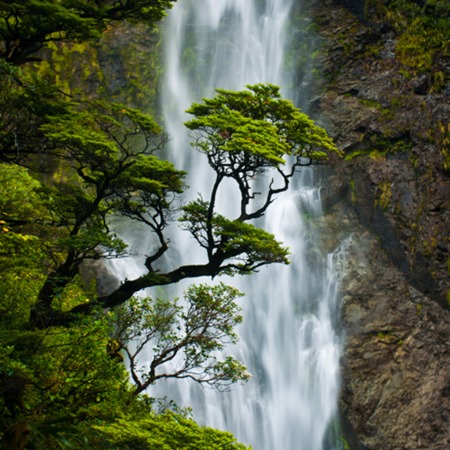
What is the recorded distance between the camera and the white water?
64.7 feet

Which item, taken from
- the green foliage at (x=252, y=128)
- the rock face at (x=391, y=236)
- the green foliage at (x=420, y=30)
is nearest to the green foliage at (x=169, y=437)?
the green foliage at (x=252, y=128)

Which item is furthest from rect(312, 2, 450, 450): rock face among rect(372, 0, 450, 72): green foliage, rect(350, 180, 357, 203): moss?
rect(372, 0, 450, 72): green foliage

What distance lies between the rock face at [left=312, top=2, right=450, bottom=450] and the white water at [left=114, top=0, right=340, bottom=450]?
105 cm

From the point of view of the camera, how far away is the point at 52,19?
10.2 m

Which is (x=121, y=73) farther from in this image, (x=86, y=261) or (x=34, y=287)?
(x=34, y=287)

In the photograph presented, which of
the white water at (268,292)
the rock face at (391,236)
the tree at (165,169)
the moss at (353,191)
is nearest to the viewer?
the tree at (165,169)

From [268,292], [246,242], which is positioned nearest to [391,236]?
[268,292]

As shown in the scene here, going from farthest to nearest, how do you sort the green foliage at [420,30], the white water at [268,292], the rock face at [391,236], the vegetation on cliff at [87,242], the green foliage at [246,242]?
the green foliage at [420,30] → the white water at [268,292] → the rock face at [391,236] → the green foliage at [246,242] → the vegetation on cliff at [87,242]

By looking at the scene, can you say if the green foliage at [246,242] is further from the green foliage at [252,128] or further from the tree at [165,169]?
the green foliage at [252,128]

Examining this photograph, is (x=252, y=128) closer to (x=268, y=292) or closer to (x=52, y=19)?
(x=52, y=19)

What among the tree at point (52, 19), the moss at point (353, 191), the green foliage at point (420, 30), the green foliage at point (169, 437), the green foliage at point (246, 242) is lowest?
the green foliage at point (169, 437)

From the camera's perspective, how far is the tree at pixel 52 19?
988cm

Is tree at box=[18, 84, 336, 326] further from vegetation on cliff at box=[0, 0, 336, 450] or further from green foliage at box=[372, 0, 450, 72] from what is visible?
green foliage at box=[372, 0, 450, 72]

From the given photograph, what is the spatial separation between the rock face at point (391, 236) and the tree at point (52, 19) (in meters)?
14.0
